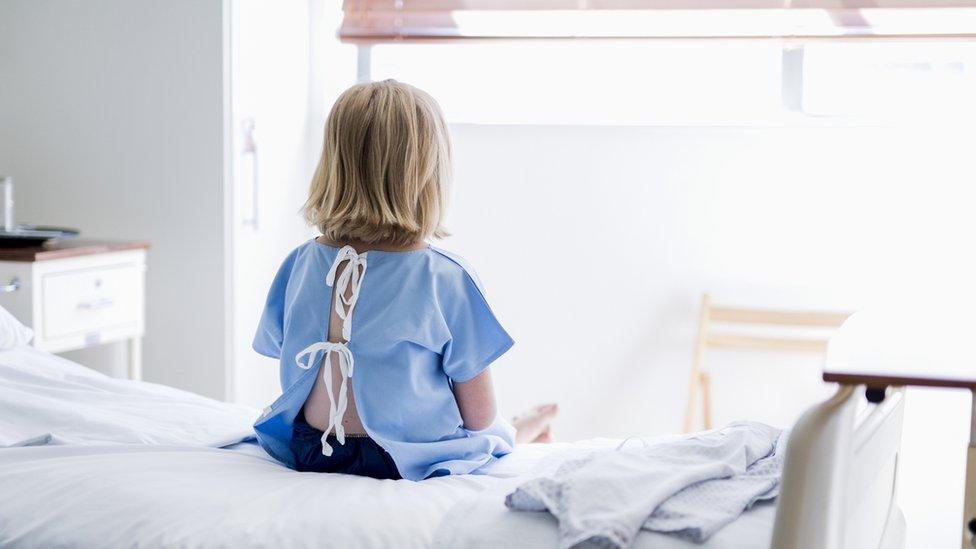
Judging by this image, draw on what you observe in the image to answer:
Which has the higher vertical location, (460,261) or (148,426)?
(460,261)

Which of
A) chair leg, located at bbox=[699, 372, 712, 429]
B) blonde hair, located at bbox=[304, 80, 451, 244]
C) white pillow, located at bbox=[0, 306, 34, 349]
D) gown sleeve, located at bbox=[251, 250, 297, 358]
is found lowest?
chair leg, located at bbox=[699, 372, 712, 429]

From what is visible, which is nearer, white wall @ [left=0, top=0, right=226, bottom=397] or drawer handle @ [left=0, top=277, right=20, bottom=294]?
drawer handle @ [left=0, top=277, right=20, bottom=294]

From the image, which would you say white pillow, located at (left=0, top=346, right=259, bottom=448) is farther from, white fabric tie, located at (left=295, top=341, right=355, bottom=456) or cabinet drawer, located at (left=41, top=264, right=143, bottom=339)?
cabinet drawer, located at (left=41, top=264, right=143, bottom=339)

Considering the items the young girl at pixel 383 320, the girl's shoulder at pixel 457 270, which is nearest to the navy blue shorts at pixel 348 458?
the young girl at pixel 383 320

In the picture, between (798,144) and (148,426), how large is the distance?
6.58 feet

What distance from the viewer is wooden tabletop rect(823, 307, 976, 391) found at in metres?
0.99

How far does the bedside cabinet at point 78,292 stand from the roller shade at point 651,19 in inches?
38.2

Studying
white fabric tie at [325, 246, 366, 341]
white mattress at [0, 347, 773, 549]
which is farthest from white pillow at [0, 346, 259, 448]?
white fabric tie at [325, 246, 366, 341]

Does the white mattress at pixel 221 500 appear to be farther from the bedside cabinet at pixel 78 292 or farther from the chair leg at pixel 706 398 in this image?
the chair leg at pixel 706 398

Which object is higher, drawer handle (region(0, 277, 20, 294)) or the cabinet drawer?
drawer handle (region(0, 277, 20, 294))

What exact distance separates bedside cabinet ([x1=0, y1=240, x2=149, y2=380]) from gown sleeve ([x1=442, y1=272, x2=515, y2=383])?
129 cm

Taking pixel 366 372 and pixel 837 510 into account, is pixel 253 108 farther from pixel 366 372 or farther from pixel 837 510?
pixel 837 510

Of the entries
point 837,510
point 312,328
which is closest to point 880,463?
point 837,510

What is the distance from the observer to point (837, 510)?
1.04 meters
